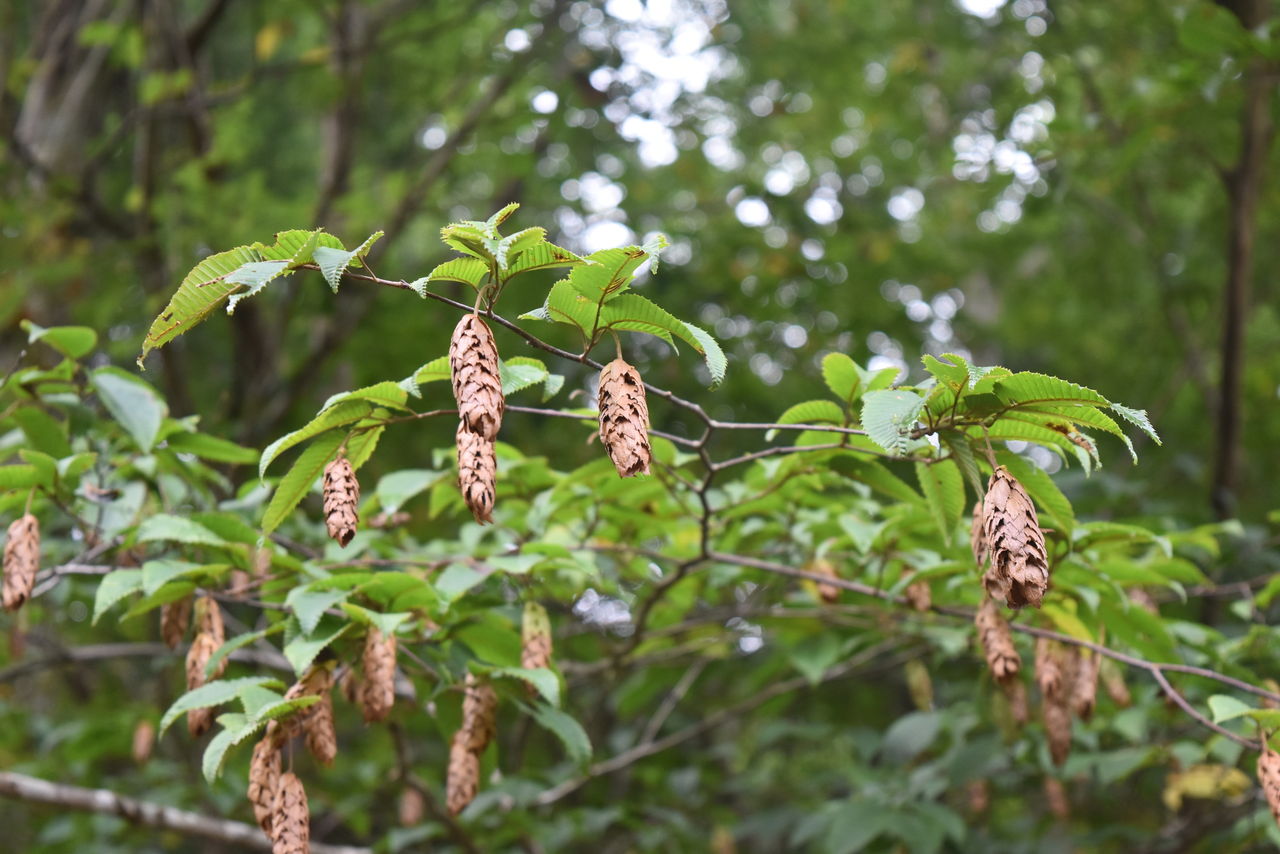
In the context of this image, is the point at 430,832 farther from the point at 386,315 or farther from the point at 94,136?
the point at 94,136

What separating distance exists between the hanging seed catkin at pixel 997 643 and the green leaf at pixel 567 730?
0.70 meters

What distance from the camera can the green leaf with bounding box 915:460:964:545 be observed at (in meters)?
1.61

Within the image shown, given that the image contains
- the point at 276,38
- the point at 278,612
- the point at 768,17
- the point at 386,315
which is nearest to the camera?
the point at 278,612

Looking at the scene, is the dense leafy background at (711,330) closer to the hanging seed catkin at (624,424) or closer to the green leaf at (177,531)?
the green leaf at (177,531)

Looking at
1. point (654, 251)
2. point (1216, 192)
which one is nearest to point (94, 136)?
point (654, 251)

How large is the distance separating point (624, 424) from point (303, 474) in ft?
2.04

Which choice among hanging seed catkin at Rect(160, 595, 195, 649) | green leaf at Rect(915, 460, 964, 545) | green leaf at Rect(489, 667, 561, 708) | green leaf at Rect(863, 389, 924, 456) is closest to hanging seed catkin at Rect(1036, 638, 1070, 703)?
Result: green leaf at Rect(915, 460, 964, 545)

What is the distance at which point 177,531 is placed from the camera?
5.87 feet

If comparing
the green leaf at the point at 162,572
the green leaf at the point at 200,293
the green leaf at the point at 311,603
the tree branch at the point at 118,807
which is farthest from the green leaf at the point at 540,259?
the tree branch at the point at 118,807

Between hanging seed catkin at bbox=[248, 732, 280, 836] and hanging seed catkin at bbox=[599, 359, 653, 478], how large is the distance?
27.4 inches

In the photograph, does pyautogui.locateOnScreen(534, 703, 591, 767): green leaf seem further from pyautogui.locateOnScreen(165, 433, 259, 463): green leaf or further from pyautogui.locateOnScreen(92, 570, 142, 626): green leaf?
pyautogui.locateOnScreen(165, 433, 259, 463): green leaf

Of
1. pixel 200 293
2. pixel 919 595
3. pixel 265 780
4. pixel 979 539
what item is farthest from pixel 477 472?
pixel 919 595

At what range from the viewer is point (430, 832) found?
10.6ft

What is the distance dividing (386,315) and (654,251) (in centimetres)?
352
